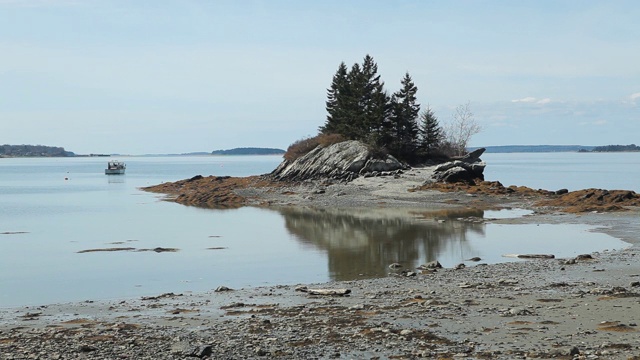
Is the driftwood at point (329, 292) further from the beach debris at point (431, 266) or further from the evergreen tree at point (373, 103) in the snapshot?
the evergreen tree at point (373, 103)

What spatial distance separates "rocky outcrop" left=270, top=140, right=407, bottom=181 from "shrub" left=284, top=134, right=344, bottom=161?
1.69 meters

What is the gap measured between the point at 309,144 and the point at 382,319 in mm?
58593

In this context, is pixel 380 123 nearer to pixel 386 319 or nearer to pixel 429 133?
pixel 429 133

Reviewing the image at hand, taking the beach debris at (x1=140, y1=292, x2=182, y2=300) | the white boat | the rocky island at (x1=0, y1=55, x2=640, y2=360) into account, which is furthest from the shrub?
the white boat

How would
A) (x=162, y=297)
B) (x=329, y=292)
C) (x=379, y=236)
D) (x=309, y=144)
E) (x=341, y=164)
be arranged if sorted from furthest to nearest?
(x=309, y=144) < (x=341, y=164) < (x=379, y=236) < (x=162, y=297) < (x=329, y=292)

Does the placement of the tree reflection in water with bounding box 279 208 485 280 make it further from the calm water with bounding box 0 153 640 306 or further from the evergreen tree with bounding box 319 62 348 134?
the evergreen tree with bounding box 319 62 348 134

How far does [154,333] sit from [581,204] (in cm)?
3563

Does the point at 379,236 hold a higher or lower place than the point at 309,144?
lower

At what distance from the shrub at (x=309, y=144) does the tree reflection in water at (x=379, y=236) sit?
20.6m

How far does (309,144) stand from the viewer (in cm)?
7169

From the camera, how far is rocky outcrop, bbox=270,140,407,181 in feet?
201

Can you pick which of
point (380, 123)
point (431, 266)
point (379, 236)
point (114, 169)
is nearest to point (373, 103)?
point (380, 123)

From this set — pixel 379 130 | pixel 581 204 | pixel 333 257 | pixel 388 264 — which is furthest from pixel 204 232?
pixel 379 130

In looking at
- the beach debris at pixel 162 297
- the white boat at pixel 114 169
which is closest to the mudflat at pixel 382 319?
the beach debris at pixel 162 297
